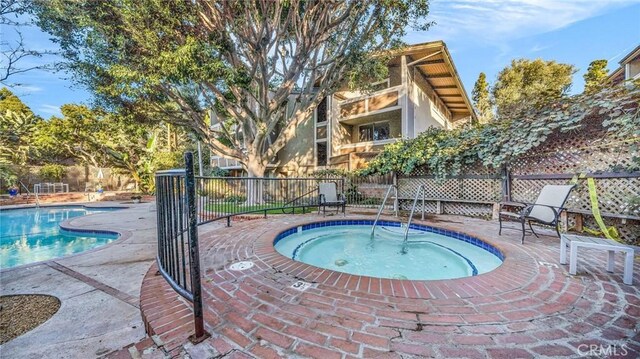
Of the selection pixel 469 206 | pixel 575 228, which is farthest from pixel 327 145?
pixel 575 228

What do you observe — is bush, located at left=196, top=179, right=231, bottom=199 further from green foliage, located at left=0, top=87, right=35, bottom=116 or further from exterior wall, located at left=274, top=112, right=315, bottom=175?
green foliage, located at left=0, top=87, right=35, bottom=116

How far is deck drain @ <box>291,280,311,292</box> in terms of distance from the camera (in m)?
2.44

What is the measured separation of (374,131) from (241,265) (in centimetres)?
1290

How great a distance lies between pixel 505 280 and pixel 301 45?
9.10 m

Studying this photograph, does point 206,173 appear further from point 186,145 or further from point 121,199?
point 186,145

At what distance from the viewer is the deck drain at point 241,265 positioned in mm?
2986

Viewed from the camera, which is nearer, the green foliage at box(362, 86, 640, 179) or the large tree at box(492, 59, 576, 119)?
the green foliage at box(362, 86, 640, 179)

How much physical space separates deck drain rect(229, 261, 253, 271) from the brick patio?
0.41 ft

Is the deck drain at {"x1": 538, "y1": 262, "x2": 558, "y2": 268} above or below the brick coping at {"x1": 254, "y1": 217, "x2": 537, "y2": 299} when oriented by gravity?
below

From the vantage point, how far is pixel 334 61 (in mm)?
9836

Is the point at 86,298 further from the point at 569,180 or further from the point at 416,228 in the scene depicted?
the point at 569,180

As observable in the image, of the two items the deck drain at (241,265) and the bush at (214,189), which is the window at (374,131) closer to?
the bush at (214,189)

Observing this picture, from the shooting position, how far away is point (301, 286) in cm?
249

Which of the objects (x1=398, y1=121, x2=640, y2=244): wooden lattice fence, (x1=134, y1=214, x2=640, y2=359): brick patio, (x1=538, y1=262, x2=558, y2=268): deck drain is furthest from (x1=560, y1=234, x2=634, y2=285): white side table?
(x1=398, y1=121, x2=640, y2=244): wooden lattice fence
